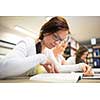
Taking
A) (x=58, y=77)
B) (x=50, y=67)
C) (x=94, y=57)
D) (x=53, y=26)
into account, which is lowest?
(x=58, y=77)

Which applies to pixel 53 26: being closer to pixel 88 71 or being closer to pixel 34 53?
pixel 34 53

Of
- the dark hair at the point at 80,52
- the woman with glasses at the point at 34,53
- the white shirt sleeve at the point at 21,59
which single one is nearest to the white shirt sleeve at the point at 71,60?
the dark hair at the point at 80,52

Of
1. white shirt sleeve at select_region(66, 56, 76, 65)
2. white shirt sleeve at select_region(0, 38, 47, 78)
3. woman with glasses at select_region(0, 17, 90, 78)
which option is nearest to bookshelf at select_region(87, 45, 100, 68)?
white shirt sleeve at select_region(66, 56, 76, 65)

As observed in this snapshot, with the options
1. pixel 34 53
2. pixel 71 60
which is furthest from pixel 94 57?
pixel 34 53

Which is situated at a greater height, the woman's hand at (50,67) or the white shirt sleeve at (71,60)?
the white shirt sleeve at (71,60)

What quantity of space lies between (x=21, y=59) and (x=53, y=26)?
22.4 inches

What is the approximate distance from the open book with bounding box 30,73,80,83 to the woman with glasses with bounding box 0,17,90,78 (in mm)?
62

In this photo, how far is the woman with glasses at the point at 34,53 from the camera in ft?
8.31

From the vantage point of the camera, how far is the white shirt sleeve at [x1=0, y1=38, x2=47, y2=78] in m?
2.53

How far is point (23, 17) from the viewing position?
2539 mm

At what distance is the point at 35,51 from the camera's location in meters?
2.55

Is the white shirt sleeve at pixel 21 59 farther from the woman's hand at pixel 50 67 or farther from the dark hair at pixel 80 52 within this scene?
the dark hair at pixel 80 52

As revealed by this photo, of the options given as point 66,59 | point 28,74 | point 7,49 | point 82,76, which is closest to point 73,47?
point 66,59
